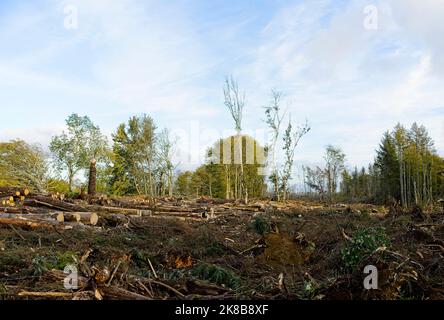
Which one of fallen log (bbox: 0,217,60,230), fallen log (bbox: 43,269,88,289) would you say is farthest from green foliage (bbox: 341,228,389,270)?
fallen log (bbox: 0,217,60,230)

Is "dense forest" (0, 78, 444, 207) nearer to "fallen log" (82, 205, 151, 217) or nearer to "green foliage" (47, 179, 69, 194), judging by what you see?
"green foliage" (47, 179, 69, 194)

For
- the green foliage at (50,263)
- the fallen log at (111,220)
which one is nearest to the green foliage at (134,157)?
the fallen log at (111,220)

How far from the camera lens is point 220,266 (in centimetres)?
664

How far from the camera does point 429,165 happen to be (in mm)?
46312

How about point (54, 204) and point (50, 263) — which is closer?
point (50, 263)

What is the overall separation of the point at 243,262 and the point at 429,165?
4568 cm

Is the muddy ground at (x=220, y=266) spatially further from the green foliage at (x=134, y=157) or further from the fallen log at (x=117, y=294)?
the green foliage at (x=134, y=157)

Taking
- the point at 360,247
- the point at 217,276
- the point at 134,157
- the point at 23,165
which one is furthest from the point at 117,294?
the point at 134,157

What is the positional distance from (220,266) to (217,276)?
1149mm

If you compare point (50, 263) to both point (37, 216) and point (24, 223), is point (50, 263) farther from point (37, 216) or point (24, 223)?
point (37, 216)

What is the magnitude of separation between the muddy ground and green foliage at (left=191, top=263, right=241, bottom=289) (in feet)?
0.06

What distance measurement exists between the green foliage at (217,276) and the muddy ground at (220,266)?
18 millimetres
